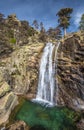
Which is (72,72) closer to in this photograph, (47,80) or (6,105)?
(47,80)

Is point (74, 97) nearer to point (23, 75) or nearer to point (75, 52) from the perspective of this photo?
point (75, 52)

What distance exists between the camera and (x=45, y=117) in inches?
1182

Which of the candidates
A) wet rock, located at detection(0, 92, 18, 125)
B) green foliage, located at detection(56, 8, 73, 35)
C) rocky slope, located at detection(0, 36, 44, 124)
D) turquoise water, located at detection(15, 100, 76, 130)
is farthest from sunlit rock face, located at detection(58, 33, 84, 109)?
green foliage, located at detection(56, 8, 73, 35)

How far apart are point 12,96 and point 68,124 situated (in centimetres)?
1303

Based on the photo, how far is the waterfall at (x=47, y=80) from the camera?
41188 mm

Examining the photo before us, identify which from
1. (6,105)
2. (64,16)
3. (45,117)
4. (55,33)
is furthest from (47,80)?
(55,33)

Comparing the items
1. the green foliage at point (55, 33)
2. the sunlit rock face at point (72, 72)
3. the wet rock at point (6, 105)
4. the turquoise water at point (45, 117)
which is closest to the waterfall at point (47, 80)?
the sunlit rock face at point (72, 72)

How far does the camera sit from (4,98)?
31578 millimetres

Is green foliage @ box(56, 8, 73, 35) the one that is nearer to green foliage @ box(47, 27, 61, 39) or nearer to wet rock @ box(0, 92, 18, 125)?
green foliage @ box(47, 27, 61, 39)

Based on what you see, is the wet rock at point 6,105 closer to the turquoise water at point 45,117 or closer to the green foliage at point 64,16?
the turquoise water at point 45,117

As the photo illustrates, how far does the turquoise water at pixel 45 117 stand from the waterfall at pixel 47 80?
15.8 feet

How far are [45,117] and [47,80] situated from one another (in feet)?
47.4

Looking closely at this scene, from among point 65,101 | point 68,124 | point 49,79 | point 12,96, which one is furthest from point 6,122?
point 49,79

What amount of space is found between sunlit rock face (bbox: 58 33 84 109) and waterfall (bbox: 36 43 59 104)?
5.59 feet
